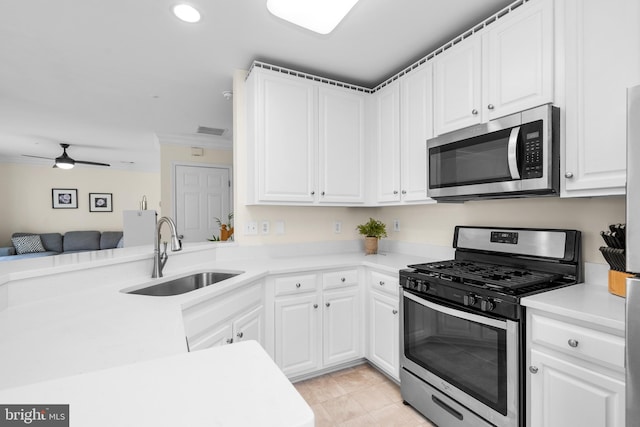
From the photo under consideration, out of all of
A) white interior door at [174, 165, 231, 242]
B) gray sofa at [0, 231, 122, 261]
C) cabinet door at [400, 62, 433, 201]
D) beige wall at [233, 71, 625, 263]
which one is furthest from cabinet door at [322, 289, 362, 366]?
gray sofa at [0, 231, 122, 261]

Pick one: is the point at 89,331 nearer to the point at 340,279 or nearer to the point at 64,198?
the point at 340,279

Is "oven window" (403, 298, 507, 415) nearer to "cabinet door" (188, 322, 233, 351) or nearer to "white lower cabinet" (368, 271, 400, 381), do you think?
"white lower cabinet" (368, 271, 400, 381)

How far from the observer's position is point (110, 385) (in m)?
0.56

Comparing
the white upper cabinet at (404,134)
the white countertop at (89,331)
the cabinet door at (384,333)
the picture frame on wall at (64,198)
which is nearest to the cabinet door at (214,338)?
the white countertop at (89,331)

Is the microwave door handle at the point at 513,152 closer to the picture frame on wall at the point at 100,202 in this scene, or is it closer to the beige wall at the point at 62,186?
the beige wall at the point at 62,186

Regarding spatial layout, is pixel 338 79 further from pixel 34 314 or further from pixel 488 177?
pixel 34 314

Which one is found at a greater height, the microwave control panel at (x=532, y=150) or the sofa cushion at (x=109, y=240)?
the microwave control panel at (x=532, y=150)

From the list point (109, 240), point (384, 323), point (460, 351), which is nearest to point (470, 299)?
point (460, 351)

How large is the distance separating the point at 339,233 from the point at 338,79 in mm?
1414

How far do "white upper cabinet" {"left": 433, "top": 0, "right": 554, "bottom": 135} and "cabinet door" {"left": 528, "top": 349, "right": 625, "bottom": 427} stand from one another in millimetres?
1220

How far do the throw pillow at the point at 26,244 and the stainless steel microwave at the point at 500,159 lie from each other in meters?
7.30

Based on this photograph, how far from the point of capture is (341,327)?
7.64 ft

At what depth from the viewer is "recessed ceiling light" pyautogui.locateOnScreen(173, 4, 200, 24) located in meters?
1.74

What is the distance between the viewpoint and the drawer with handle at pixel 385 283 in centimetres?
208
